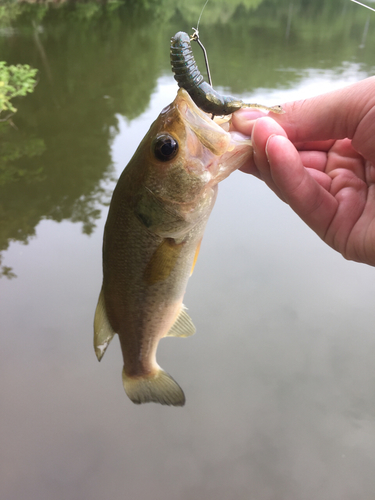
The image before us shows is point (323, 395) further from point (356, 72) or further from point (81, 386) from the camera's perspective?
point (356, 72)

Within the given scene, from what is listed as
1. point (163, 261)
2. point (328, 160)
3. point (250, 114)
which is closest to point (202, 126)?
point (250, 114)

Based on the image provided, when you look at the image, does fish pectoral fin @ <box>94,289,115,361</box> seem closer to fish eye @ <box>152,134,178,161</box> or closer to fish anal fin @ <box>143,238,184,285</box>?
fish anal fin @ <box>143,238,184,285</box>

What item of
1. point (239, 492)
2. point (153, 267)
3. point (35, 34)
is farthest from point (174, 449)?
point (35, 34)

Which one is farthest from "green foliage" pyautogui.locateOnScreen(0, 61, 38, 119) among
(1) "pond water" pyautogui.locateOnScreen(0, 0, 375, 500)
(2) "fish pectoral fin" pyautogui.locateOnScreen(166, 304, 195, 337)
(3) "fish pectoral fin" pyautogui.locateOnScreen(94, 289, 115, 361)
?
(2) "fish pectoral fin" pyautogui.locateOnScreen(166, 304, 195, 337)

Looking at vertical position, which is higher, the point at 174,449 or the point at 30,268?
the point at 30,268

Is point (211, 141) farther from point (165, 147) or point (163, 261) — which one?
point (163, 261)
